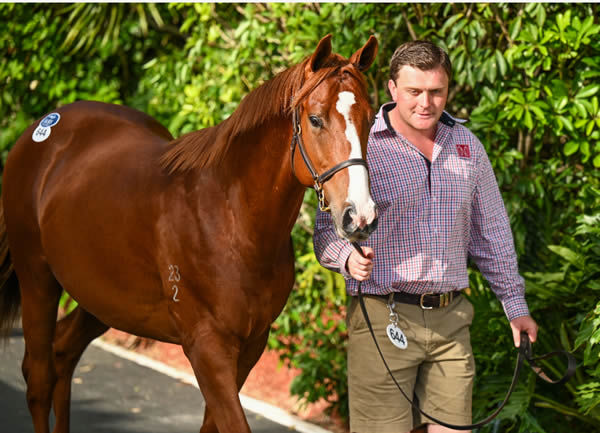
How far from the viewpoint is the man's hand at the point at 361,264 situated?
264 cm

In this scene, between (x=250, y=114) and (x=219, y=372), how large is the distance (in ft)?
3.33

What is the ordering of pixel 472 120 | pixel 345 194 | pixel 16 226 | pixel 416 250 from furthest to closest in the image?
pixel 472 120
pixel 16 226
pixel 416 250
pixel 345 194

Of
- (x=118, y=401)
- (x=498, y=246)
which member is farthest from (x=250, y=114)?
(x=118, y=401)

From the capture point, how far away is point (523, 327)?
306 cm

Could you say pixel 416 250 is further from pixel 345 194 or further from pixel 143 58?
pixel 143 58

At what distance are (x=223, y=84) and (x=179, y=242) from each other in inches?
122

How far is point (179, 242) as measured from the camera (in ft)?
10.0

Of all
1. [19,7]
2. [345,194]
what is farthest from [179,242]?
[19,7]

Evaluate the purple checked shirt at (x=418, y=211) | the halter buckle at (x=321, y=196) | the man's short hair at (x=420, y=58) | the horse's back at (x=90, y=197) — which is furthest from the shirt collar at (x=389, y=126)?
the horse's back at (x=90, y=197)

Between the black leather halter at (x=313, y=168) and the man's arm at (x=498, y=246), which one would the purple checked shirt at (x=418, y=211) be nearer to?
the man's arm at (x=498, y=246)

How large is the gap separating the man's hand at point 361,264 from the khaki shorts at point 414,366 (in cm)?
35

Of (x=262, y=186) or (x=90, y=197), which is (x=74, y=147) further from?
(x=262, y=186)

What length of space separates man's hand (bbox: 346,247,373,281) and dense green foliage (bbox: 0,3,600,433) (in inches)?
48.8

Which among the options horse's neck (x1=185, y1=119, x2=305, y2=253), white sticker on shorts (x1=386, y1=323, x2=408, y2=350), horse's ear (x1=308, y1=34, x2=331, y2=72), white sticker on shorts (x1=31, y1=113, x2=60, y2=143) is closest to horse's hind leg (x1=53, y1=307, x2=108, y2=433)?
white sticker on shorts (x1=31, y1=113, x2=60, y2=143)
